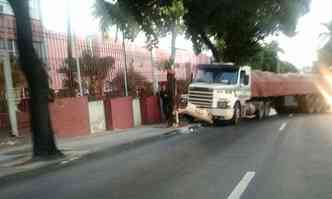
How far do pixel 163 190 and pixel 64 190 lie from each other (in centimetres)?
170

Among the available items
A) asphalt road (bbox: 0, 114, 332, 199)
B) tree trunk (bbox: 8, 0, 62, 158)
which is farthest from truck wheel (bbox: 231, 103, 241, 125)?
tree trunk (bbox: 8, 0, 62, 158)

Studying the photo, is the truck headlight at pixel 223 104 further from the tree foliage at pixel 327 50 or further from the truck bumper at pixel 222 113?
the tree foliage at pixel 327 50

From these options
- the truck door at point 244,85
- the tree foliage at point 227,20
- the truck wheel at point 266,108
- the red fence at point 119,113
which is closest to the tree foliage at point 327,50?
the tree foliage at point 227,20

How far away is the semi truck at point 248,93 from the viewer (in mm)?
23375

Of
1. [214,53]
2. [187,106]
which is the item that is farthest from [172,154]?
[214,53]

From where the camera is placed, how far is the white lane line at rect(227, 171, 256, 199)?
24.1 feet

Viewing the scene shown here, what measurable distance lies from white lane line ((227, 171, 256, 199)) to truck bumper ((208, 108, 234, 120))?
550 inches

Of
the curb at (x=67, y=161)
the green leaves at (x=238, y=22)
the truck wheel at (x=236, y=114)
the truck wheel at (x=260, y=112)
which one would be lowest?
the truck wheel at (x=260, y=112)

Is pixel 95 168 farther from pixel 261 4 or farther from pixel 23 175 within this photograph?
pixel 261 4

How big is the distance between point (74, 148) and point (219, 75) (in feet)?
37.9

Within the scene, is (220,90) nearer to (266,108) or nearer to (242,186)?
(266,108)

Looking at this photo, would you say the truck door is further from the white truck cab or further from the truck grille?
the truck grille

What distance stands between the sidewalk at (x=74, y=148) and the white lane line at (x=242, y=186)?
183 inches

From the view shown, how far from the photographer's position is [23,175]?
33.8ft
